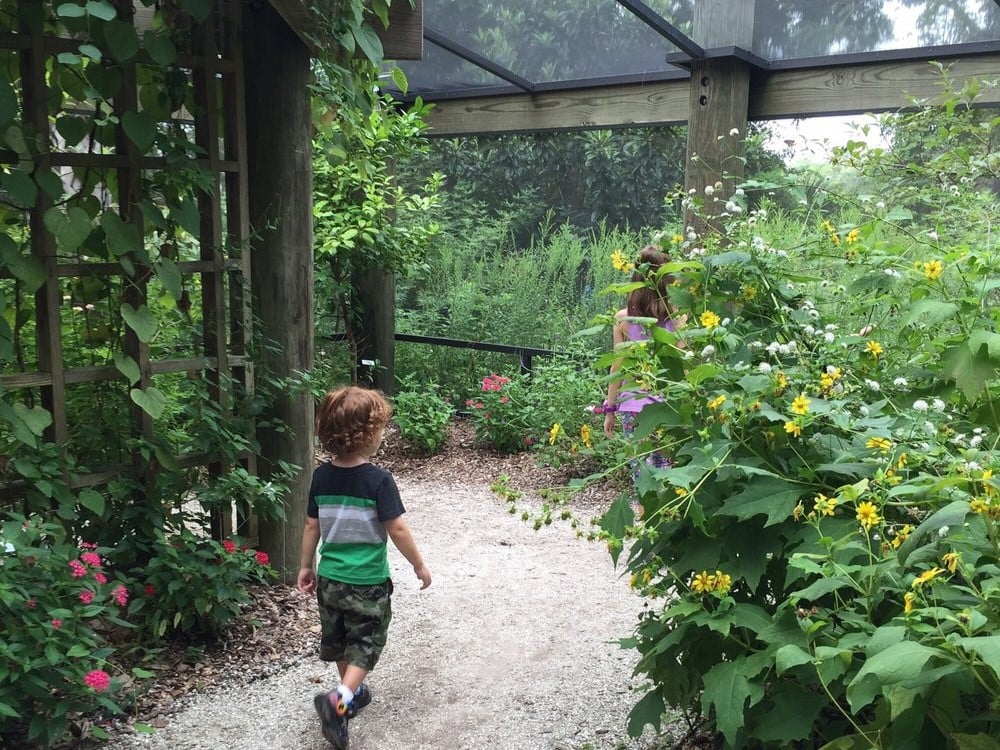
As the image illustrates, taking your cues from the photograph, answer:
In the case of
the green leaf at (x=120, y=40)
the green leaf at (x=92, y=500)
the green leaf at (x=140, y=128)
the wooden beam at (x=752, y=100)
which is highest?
the wooden beam at (x=752, y=100)

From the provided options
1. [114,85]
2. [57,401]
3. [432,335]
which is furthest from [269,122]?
[432,335]

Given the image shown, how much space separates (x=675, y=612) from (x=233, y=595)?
192cm

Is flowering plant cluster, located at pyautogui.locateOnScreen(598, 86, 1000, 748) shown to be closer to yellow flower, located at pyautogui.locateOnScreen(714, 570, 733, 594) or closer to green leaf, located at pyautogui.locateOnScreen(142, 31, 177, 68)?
yellow flower, located at pyautogui.locateOnScreen(714, 570, 733, 594)

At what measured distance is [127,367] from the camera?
303cm

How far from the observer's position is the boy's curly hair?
9.34ft

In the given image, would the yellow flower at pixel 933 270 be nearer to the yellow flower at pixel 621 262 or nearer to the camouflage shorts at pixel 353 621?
the yellow flower at pixel 621 262

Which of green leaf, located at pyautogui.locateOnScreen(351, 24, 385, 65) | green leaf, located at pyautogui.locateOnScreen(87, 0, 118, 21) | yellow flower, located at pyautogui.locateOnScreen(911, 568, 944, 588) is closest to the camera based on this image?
yellow flower, located at pyautogui.locateOnScreen(911, 568, 944, 588)

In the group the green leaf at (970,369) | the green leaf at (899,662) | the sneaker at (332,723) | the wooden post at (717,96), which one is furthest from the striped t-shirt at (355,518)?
the wooden post at (717,96)

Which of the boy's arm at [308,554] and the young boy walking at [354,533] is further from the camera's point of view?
the boy's arm at [308,554]

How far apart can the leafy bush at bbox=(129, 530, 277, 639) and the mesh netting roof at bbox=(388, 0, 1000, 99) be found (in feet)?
11.6

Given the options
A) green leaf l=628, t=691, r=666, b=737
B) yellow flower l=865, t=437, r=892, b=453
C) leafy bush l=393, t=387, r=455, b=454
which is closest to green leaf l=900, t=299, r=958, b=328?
yellow flower l=865, t=437, r=892, b=453

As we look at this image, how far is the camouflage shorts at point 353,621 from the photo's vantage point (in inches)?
113

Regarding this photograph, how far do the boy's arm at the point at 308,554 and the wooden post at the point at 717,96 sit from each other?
9.47 ft

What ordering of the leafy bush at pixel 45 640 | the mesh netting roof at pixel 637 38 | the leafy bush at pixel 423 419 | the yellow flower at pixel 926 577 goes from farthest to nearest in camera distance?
1. the leafy bush at pixel 423 419
2. the mesh netting roof at pixel 637 38
3. the leafy bush at pixel 45 640
4. the yellow flower at pixel 926 577
